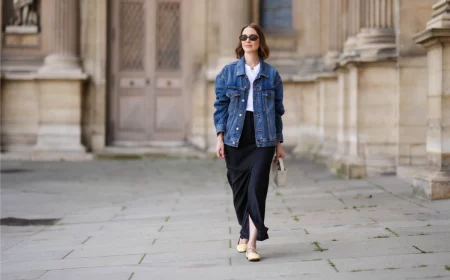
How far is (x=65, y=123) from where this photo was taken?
15195 mm

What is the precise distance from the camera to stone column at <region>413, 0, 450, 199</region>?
24.5ft

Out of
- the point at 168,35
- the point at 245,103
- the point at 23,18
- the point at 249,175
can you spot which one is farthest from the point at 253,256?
the point at 23,18

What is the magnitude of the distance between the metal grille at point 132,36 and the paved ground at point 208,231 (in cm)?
550

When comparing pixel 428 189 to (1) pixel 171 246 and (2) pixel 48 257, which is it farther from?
(2) pixel 48 257

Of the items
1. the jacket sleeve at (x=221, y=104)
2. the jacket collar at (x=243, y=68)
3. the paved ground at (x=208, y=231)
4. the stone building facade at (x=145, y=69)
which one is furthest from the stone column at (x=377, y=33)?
the jacket sleeve at (x=221, y=104)

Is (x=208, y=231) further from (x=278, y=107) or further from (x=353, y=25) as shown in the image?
(x=353, y=25)

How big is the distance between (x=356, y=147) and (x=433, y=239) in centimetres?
545

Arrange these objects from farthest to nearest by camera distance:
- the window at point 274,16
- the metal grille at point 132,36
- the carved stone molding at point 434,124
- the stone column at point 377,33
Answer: the metal grille at point 132,36, the window at point 274,16, the stone column at point 377,33, the carved stone molding at point 434,124

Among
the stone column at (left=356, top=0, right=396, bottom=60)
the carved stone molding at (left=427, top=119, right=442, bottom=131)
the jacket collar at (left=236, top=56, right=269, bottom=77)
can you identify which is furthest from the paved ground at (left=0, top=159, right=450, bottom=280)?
the stone column at (left=356, top=0, right=396, bottom=60)

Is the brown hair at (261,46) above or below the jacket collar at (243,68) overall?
above

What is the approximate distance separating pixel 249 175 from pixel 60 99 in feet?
35.7

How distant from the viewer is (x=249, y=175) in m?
5.10

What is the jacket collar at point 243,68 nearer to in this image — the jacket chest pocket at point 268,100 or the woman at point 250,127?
the woman at point 250,127

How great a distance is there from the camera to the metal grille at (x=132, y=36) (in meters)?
16.2
